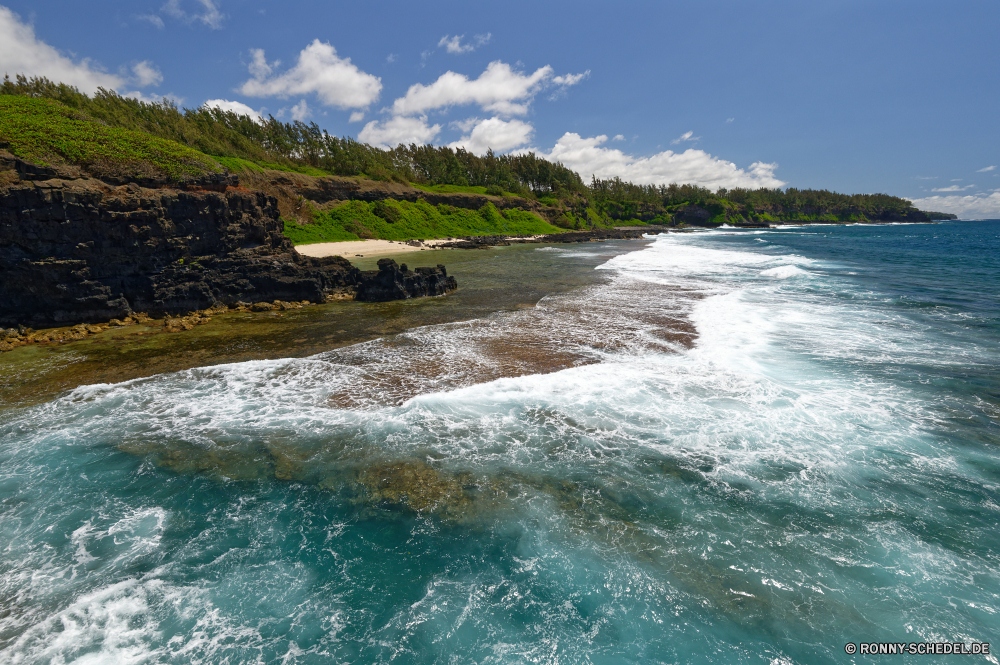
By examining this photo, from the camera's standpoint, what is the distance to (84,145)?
16266mm

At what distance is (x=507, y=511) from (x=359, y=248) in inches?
1687

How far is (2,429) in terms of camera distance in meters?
8.46

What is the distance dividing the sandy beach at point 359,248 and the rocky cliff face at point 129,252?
1868 centimetres

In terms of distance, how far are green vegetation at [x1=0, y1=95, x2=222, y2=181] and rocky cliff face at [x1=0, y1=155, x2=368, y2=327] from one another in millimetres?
899

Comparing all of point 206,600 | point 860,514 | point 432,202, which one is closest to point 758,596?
point 860,514

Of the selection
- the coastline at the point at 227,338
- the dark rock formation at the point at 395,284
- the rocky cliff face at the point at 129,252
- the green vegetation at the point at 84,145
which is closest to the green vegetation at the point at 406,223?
the green vegetation at the point at 84,145

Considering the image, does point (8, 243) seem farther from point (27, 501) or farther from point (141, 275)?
point (27, 501)

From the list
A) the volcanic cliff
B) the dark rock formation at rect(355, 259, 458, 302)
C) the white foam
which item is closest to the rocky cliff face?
the volcanic cliff

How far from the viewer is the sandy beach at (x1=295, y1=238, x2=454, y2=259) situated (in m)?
39.9

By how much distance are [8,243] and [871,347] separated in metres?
29.1

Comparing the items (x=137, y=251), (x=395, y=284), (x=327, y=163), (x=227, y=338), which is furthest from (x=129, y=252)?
(x=327, y=163)

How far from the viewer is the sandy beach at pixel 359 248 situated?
3988 cm

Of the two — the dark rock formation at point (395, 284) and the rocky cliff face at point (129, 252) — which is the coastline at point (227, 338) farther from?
the rocky cliff face at point (129, 252)

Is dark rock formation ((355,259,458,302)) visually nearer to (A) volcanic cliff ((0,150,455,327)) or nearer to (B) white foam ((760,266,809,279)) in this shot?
(A) volcanic cliff ((0,150,455,327))
